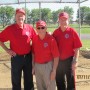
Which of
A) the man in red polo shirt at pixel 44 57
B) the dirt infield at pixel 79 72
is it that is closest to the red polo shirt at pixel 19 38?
the man in red polo shirt at pixel 44 57

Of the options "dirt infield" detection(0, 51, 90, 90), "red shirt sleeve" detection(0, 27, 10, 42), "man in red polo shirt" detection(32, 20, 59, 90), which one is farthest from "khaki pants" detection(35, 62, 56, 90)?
"dirt infield" detection(0, 51, 90, 90)

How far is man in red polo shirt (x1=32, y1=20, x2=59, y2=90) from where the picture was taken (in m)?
5.68

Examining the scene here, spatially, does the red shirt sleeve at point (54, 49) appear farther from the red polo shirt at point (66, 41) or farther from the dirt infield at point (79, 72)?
the dirt infield at point (79, 72)

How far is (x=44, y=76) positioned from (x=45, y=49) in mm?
488

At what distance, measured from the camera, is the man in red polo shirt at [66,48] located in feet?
19.7

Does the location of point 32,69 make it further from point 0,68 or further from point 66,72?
point 0,68

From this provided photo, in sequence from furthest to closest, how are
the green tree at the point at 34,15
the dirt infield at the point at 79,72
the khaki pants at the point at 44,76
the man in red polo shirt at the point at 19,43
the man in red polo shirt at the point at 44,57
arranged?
the green tree at the point at 34,15 < the dirt infield at the point at 79,72 < the man in red polo shirt at the point at 19,43 < the khaki pants at the point at 44,76 < the man in red polo shirt at the point at 44,57

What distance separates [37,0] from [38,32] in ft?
28.5

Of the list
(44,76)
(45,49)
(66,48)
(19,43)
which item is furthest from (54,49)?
(19,43)

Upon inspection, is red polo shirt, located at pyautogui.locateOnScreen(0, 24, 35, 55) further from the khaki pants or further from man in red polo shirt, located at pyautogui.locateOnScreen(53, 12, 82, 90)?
man in red polo shirt, located at pyautogui.locateOnScreen(53, 12, 82, 90)

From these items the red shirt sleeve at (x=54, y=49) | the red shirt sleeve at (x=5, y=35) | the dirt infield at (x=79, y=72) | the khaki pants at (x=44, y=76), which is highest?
the red shirt sleeve at (x=5, y=35)

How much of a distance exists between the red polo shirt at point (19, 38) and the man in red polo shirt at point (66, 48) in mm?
507

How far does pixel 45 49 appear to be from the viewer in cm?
571

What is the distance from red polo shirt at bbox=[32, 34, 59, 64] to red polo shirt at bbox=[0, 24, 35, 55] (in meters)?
0.22
